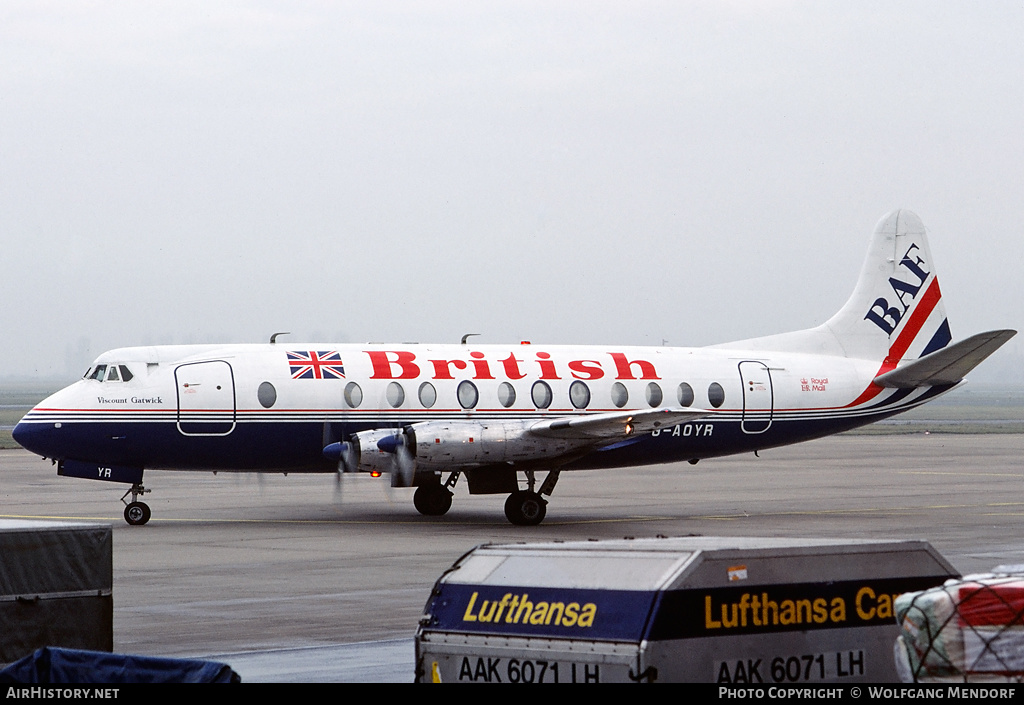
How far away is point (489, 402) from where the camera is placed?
90.2 ft

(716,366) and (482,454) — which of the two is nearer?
(482,454)

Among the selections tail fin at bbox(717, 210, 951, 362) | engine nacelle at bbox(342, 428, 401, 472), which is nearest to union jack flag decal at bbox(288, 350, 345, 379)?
engine nacelle at bbox(342, 428, 401, 472)

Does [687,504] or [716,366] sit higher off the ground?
[716,366]

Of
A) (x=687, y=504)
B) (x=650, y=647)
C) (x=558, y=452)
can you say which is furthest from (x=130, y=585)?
(x=687, y=504)

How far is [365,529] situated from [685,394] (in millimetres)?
7263

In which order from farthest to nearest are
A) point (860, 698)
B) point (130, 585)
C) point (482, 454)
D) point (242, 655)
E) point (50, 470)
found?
point (50, 470)
point (482, 454)
point (130, 585)
point (242, 655)
point (860, 698)

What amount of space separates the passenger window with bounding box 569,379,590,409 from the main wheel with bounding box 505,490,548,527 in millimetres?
2402

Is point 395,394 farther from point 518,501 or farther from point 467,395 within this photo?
point 518,501

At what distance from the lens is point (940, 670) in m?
7.44

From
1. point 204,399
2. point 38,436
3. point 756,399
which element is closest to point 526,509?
point 756,399

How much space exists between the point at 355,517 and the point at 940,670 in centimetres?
2244

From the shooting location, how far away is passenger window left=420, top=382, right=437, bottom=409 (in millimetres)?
27125

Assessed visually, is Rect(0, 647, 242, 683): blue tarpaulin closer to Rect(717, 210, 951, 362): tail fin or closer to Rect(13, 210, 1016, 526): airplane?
Rect(13, 210, 1016, 526): airplane

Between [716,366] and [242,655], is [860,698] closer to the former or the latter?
[242,655]
